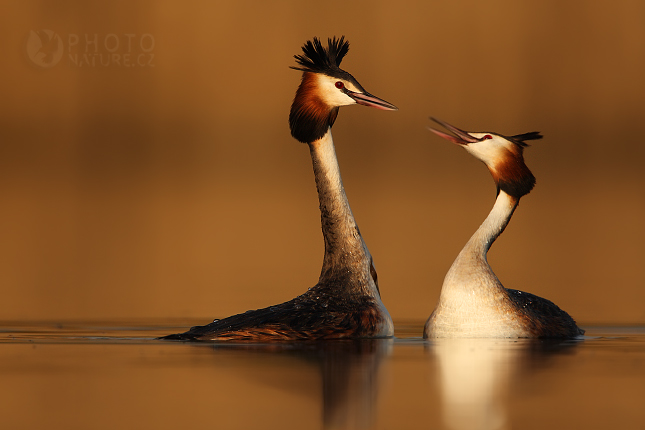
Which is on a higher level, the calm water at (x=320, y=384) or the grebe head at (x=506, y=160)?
the grebe head at (x=506, y=160)

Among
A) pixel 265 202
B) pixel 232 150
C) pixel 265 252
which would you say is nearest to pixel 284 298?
pixel 265 252

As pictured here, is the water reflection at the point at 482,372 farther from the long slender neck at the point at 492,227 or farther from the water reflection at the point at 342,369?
the long slender neck at the point at 492,227

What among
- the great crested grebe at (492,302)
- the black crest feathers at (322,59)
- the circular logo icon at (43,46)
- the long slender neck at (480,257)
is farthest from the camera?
the circular logo icon at (43,46)

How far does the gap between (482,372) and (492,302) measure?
2.40m

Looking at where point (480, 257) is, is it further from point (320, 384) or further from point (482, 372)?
point (320, 384)

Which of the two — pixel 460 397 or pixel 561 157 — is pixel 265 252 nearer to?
pixel 460 397

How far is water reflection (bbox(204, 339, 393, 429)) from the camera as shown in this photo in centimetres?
714

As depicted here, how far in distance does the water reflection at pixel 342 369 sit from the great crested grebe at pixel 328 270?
0.20 metres

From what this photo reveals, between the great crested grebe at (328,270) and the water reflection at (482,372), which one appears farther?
the great crested grebe at (328,270)

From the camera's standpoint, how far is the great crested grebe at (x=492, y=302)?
1102 cm

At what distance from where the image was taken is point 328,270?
11211 millimetres

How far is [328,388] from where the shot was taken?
26.0ft

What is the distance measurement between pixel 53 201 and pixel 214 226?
20.8 feet

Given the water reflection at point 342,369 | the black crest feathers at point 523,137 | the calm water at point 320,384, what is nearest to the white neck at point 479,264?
the black crest feathers at point 523,137
